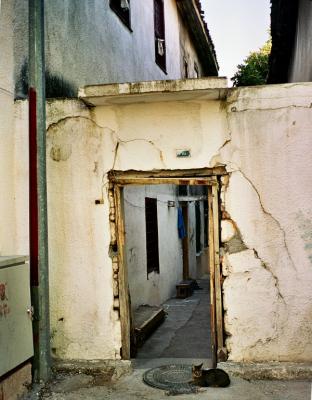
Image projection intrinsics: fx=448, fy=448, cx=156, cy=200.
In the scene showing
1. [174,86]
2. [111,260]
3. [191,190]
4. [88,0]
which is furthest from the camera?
[191,190]

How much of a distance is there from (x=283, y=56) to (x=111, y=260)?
5.85 metres

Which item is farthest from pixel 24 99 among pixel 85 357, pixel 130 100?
pixel 85 357

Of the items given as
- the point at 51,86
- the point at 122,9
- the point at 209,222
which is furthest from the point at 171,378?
the point at 122,9

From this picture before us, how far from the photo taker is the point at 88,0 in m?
7.31

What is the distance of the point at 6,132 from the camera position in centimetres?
525

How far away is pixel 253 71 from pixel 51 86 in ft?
44.8

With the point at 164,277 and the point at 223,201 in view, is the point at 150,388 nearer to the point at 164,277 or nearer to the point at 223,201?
the point at 223,201

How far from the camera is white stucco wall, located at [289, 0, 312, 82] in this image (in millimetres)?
6582

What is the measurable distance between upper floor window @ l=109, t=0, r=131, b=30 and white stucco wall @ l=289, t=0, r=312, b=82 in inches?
122

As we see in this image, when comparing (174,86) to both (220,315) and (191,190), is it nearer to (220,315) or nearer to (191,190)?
(220,315)

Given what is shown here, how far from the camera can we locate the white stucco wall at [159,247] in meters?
8.38

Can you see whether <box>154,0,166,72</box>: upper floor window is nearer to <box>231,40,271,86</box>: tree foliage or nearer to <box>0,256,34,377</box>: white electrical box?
<box>231,40,271,86</box>: tree foliage

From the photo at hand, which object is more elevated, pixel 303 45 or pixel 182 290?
pixel 303 45

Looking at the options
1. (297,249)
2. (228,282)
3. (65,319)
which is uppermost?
(297,249)
